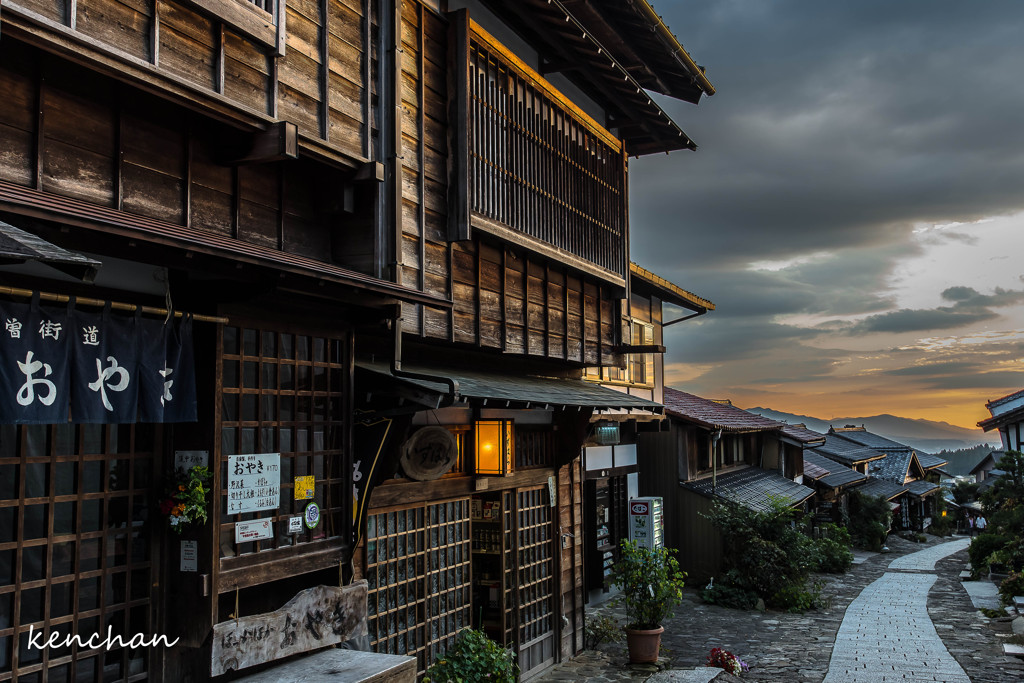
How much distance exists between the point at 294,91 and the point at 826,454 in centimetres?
4839

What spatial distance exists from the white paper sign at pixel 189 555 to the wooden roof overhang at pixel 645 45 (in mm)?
11580

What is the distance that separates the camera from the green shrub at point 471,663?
1080 cm

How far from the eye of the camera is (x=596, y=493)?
21.7m

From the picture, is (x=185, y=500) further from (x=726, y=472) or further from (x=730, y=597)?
(x=726, y=472)

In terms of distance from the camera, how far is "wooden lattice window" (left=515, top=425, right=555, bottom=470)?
1430 cm

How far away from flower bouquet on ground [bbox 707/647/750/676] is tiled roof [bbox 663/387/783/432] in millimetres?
11582

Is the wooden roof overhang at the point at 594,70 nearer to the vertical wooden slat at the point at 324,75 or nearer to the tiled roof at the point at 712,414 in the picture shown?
the vertical wooden slat at the point at 324,75

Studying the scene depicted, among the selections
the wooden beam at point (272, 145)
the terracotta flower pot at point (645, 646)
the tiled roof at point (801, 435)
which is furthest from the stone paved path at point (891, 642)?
the wooden beam at point (272, 145)

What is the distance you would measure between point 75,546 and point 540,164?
387 inches

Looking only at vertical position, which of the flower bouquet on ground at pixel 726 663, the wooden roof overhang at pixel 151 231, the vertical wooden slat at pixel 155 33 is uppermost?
the vertical wooden slat at pixel 155 33

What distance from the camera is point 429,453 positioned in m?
11.0

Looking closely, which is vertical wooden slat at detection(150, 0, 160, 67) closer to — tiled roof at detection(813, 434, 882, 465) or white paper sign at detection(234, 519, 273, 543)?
white paper sign at detection(234, 519, 273, 543)

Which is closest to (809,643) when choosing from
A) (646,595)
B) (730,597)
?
(730,597)

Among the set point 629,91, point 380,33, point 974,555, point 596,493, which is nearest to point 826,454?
point 974,555
